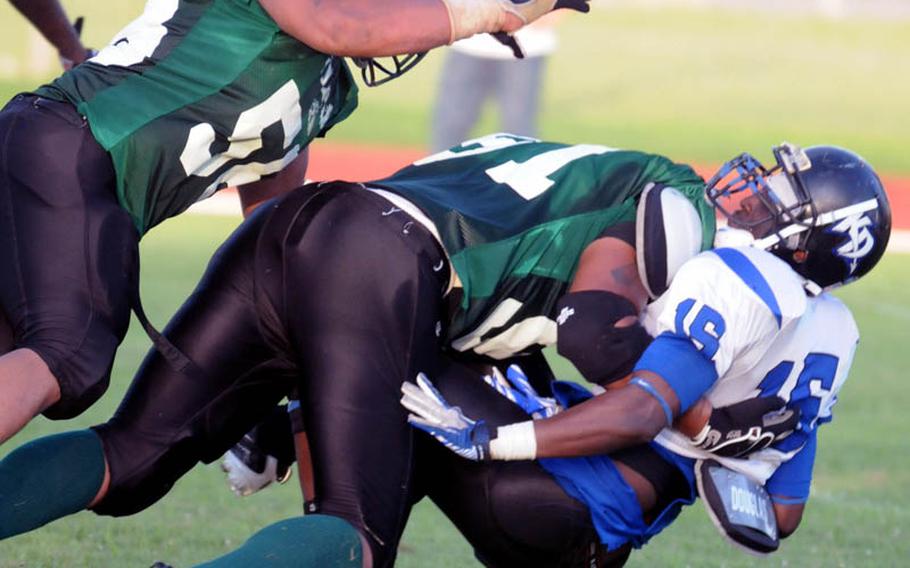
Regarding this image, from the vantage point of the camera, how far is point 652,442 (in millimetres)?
3529

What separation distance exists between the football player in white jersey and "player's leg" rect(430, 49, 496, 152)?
20.2 feet

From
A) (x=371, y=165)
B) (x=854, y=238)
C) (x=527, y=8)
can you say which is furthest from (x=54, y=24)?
(x=371, y=165)

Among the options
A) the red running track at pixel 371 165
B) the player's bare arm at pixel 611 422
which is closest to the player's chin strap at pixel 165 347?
the player's bare arm at pixel 611 422

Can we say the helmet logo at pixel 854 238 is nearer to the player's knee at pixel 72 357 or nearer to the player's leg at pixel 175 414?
the player's leg at pixel 175 414

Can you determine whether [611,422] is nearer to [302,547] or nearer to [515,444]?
[515,444]

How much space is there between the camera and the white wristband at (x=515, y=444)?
3.22 metres

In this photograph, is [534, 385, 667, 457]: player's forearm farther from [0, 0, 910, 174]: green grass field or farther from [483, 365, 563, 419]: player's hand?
[0, 0, 910, 174]: green grass field

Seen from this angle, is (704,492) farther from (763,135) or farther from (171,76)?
(763,135)

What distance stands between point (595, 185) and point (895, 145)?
14151 mm

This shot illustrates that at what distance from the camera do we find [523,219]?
11.4 feet

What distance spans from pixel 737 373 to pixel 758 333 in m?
0.15

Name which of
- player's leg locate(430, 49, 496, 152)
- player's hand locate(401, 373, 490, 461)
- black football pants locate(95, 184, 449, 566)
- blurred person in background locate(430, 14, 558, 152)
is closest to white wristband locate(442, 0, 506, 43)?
black football pants locate(95, 184, 449, 566)

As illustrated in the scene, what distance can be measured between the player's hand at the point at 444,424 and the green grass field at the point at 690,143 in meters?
1.18

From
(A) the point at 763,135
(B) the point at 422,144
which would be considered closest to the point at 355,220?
(B) the point at 422,144
